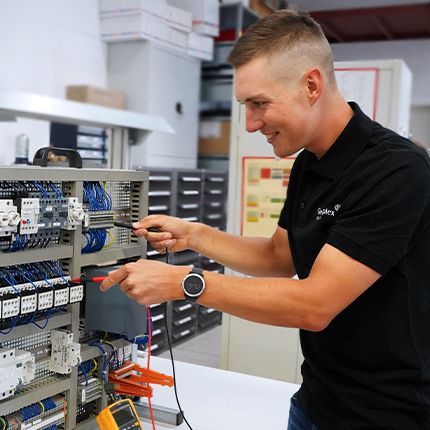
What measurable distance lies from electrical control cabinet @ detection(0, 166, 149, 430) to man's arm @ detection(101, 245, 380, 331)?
16cm

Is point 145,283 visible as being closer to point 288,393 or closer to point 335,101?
point 335,101

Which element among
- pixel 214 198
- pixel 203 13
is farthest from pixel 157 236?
pixel 203 13

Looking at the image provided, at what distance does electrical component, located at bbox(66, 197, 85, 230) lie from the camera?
129 centimetres

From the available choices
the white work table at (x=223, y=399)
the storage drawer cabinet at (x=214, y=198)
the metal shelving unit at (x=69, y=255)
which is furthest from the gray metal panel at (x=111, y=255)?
the storage drawer cabinet at (x=214, y=198)

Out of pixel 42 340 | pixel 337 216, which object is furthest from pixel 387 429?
pixel 42 340

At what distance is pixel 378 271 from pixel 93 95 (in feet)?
11.1

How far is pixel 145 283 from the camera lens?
115 cm

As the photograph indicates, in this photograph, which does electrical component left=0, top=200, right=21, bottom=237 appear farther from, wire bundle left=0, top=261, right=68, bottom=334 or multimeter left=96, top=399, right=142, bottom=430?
multimeter left=96, top=399, right=142, bottom=430

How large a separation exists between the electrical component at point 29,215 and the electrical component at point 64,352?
10.8 inches

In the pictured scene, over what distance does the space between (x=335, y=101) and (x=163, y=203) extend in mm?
3006

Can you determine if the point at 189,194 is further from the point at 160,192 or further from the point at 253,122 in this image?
the point at 253,122

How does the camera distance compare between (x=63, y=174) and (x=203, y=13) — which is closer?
(x=63, y=174)

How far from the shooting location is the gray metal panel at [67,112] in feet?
9.29

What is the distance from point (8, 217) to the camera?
113cm
